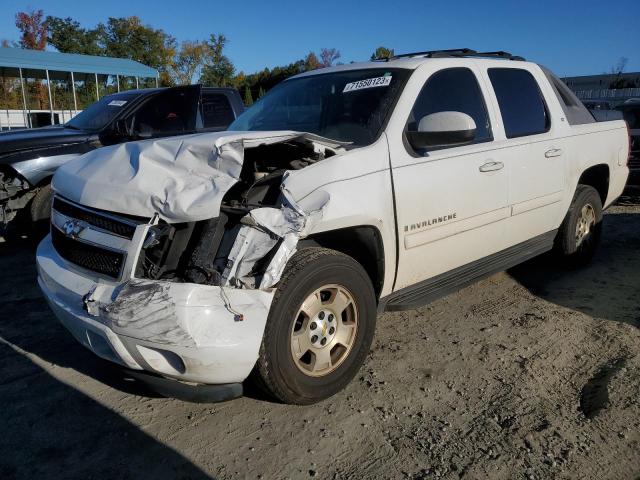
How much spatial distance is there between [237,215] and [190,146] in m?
0.50

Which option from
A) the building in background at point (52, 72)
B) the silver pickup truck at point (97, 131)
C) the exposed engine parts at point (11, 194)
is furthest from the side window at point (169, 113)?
the building in background at point (52, 72)

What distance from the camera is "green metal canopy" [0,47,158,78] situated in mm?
17703

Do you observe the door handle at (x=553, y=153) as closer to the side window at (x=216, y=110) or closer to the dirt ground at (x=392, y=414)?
the dirt ground at (x=392, y=414)

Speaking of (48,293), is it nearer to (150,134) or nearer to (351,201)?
(351,201)

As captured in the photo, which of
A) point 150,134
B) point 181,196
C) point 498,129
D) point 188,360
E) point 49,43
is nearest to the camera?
point 188,360

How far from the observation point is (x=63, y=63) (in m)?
19.0

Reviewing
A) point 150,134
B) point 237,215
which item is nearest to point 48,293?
point 237,215

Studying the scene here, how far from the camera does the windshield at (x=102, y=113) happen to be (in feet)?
22.6

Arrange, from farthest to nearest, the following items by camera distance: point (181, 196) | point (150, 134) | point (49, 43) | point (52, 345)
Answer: point (49, 43), point (150, 134), point (52, 345), point (181, 196)

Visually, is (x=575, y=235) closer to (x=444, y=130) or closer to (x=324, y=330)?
(x=444, y=130)

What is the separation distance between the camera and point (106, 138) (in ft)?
21.5

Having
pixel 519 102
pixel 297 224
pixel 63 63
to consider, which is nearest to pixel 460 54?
pixel 519 102

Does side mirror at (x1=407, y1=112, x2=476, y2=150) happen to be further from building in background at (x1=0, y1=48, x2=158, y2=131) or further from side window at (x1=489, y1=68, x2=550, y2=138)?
building in background at (x1=0, y1=48, x2=158, y2=131)

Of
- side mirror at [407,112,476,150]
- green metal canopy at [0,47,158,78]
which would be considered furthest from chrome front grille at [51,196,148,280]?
green metal canopy at [0,47,158,78]
